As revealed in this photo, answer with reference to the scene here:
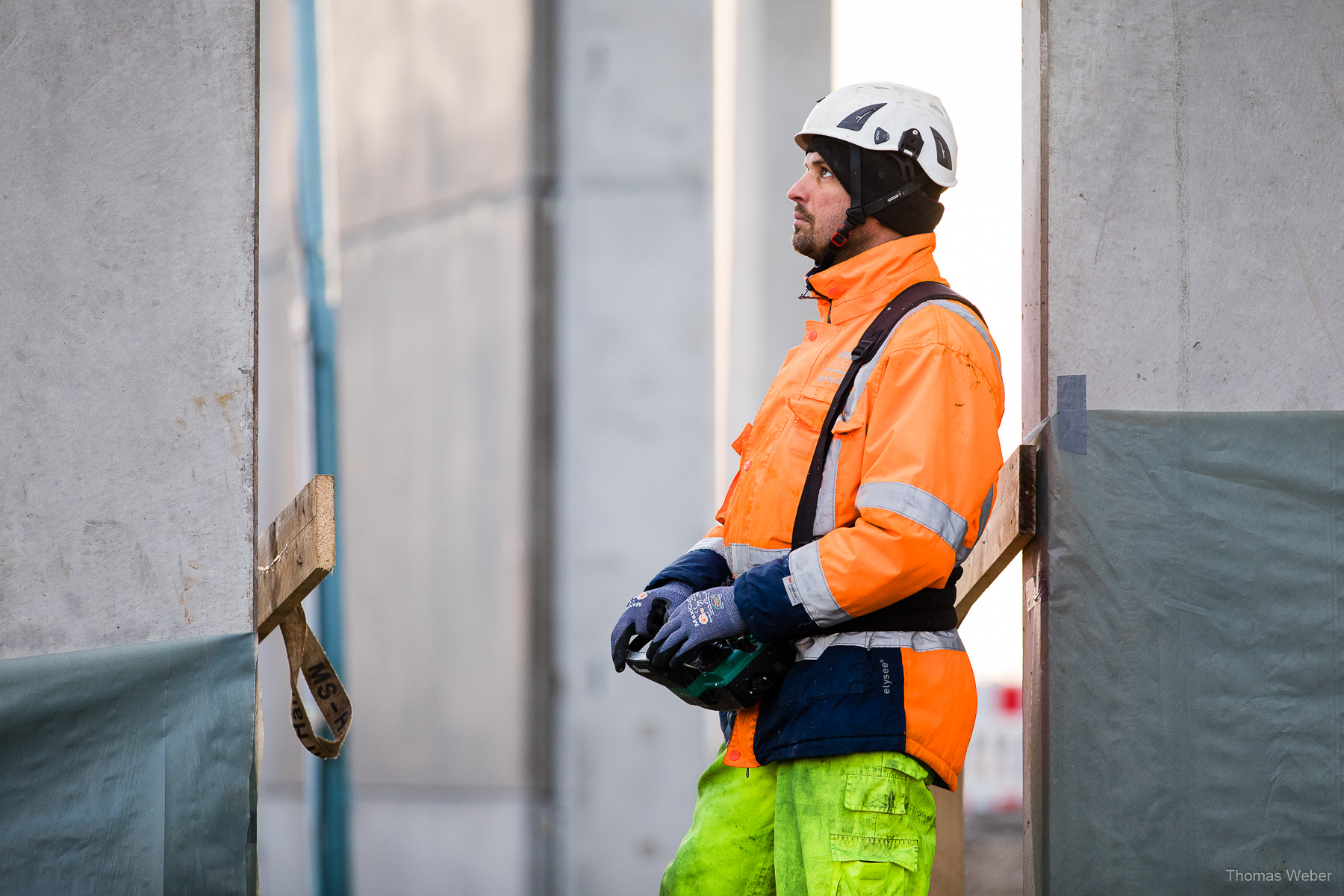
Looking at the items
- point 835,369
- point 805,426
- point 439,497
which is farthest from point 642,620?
point 439,497

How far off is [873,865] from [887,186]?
1.43 m

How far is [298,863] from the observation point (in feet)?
21.9

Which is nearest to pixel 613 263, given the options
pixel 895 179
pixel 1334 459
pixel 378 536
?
pixel 378 536

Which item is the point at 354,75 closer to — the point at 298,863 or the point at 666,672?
the point at 298,863

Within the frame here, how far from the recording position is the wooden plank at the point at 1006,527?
10.4 ft

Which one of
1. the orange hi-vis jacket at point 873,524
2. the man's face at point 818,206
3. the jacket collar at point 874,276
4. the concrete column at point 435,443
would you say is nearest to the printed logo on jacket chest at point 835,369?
the orange hi-vis jacket at point 873,524

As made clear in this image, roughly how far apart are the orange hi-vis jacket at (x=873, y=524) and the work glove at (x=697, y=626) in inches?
1.5

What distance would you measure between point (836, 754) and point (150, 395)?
5.63ft

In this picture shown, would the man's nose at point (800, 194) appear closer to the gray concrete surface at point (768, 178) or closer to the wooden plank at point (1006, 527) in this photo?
the wooden plank at point (1006, 527)

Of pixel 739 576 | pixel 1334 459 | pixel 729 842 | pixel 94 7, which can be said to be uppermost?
pixel 94 7

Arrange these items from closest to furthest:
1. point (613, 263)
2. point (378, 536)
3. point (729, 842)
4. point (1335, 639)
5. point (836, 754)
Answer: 1. point (836, 754)
2. point (729, 842)
3. point (1335, 639)
4. point (613, 263)
5. point (378, 536)

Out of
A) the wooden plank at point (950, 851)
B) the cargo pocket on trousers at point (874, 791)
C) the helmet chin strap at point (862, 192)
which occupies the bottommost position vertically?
the wooden plank at point (950, 851)

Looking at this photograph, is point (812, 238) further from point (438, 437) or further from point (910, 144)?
point (438, 437)

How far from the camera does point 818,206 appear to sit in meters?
2.88
